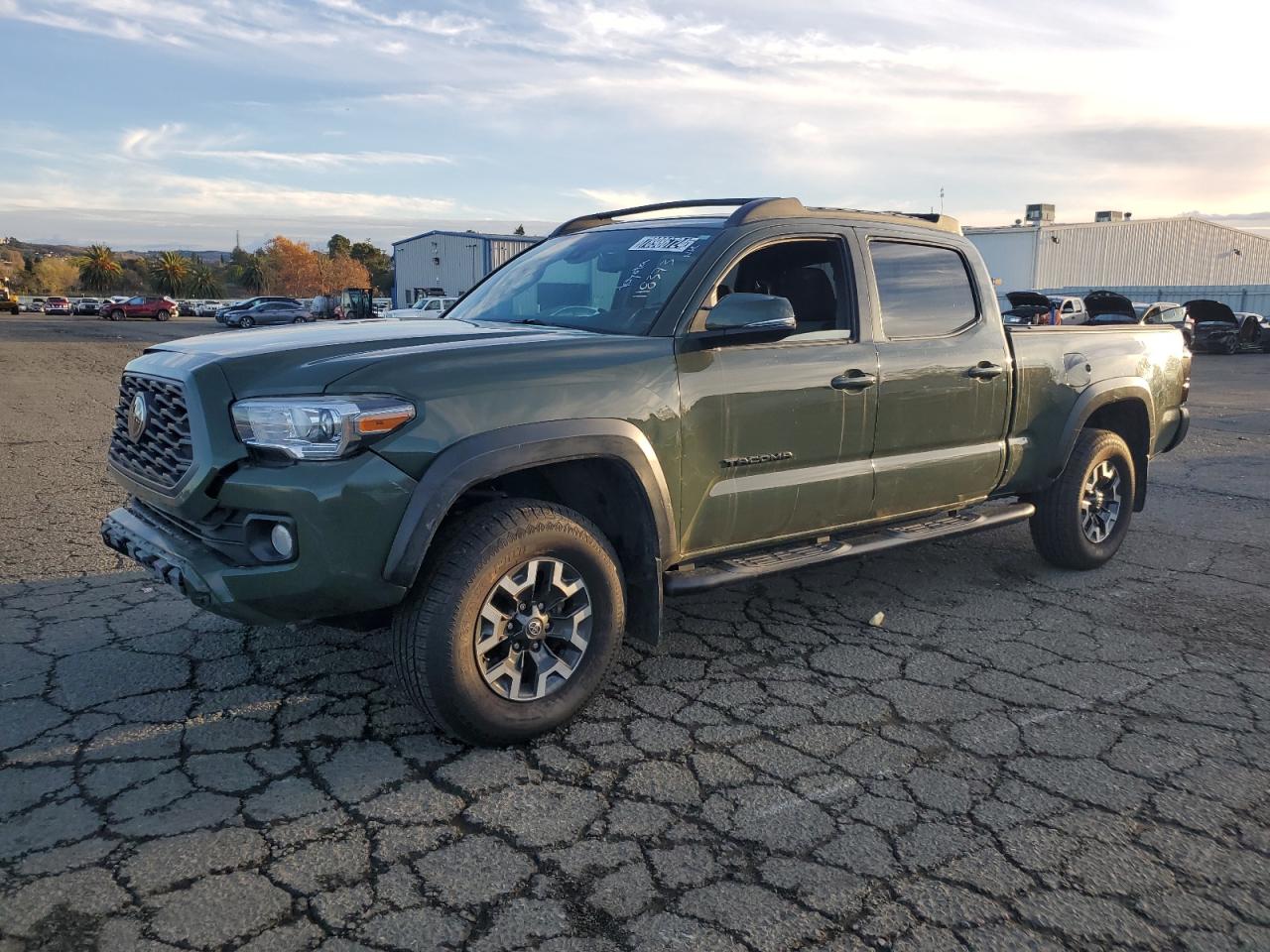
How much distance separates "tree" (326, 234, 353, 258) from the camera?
11112cm

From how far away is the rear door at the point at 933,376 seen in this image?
4.59 metres

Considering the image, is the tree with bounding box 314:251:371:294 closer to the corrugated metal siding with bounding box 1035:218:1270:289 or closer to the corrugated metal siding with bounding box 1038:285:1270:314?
the corrugated metal siding with bounding box 1035:218:1270:289

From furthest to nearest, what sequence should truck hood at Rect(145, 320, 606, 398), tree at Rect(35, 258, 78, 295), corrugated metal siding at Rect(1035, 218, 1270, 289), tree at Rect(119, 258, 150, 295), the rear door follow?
tree at Rect(119, 258, 150, 295), tree at Rect(35, 258, 78, 295), corrugated metal siding at Rect(1035, 218, 1270, 289), the rear door, truck hood at Rect(145, 320, 606, 398)

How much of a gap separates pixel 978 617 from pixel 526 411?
2.86 meters

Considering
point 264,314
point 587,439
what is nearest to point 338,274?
point 264,314

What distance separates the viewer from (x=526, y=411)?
3.40 meters

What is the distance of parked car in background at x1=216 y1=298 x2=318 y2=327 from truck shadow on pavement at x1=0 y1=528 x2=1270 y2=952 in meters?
43.1

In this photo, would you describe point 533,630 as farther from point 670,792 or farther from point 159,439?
point 159,439

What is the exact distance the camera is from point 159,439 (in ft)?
11.6

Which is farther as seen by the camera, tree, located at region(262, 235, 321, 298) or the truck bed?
tree, located at region(262, 235, 321, 298)

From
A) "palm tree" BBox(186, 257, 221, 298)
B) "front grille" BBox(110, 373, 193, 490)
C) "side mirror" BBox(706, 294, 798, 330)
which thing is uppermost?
"palm tree" BBox(186, 257, 221, 298)

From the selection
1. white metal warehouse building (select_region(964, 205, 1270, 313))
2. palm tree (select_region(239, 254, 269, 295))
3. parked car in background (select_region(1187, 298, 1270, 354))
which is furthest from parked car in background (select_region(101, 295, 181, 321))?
palm tree (select_region(239, 254, 269, 295))

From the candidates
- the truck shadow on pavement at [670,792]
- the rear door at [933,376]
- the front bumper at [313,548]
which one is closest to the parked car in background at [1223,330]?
the rear door at [933,376]

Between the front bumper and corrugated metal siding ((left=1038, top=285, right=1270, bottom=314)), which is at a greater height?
corrugated metal siding ((left=1038, top=285, right=1270, bottom=314))
